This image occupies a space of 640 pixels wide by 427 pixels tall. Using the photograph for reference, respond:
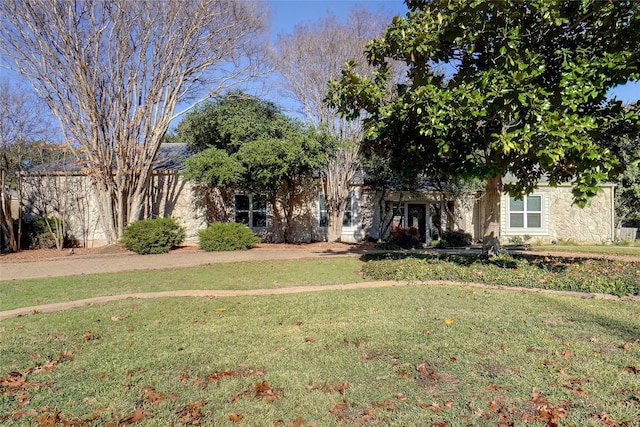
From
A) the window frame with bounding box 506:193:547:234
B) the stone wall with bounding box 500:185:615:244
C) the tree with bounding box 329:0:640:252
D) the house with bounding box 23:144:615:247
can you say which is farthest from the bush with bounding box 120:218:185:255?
the window frame with bounding box 506:193:547:234

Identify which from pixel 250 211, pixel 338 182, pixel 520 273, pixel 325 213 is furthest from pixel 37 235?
pixel 520 273

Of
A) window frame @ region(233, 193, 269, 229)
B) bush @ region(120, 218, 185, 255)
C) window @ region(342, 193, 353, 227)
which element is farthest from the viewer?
window @ region(342, 193, 353, 227)

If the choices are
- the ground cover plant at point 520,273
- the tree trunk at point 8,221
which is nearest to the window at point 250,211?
the tree trunk at point 8,221

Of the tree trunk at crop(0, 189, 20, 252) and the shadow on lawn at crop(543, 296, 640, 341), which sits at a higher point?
the tree trunk at crop(0, 189, 20, 252)

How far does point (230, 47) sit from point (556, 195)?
16.1 m

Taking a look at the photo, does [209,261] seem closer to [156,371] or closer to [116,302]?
[116,302]

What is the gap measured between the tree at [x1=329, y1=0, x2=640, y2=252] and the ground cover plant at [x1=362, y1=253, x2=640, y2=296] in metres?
1.76

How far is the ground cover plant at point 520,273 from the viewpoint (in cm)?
761

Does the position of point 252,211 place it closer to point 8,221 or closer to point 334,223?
point 334,223

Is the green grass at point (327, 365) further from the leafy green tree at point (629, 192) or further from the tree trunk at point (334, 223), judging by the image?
the leafy green tree at point (629, 192)

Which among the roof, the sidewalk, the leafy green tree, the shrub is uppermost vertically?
the roof

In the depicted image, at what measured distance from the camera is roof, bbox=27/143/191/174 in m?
16.5

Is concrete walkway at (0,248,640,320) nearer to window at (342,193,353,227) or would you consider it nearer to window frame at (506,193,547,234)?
window at (342,193,353,227)

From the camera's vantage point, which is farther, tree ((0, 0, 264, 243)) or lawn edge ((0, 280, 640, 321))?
tree ((0, 0, 264, 243))
